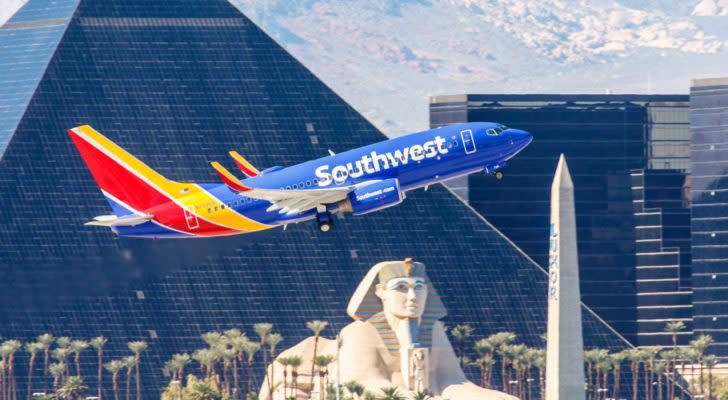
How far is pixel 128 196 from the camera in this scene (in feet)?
632

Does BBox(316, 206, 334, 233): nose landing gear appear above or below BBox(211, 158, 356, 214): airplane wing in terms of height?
below

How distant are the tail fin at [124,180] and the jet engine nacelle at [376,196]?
1708cm

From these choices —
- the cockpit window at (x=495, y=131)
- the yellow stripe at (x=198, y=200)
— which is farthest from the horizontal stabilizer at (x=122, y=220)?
the cockpit window at (x=495, y=131)

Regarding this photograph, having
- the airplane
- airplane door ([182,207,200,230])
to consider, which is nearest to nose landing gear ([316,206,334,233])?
the airplane

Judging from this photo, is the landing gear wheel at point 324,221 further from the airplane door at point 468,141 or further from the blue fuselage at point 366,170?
the airplane door at point 468,141

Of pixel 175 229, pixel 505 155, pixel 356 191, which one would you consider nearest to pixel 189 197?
pixel 175 229

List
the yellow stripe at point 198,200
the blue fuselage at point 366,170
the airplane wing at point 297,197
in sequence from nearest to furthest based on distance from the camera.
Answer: the airplane wing at point 297,197, the yellow stripe at point 198,200, the blue fuselage at point 366,170

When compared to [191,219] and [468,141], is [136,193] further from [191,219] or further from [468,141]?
[468,141]

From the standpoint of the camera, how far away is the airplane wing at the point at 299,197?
180m

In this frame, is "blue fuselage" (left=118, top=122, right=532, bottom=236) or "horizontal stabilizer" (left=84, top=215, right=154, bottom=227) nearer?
"horizontal stabilizer" (left=84, top=215, right=154, bottom=227)

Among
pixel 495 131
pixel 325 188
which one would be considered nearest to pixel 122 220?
pixel 325 188

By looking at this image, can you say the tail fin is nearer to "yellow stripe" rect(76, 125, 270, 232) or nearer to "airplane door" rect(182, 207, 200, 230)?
"yellow stripe" rect(76, 125, 270, 232)

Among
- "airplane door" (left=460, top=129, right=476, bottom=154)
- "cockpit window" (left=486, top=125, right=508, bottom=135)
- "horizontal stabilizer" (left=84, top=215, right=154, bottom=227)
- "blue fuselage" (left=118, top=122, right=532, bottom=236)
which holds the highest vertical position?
"cockpit window" (left=486, top=125, right=508, bottom=135)

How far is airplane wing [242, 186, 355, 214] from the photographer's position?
180500 millimetres
